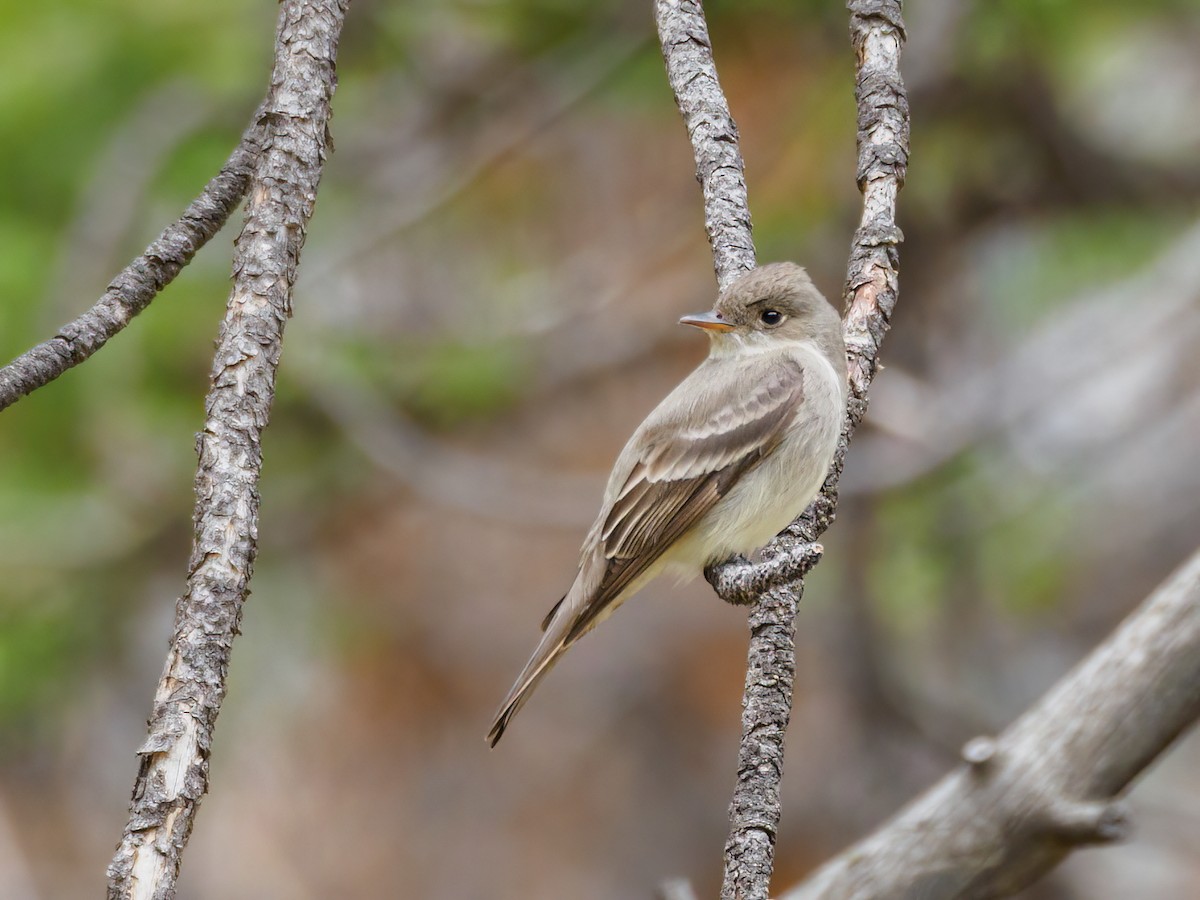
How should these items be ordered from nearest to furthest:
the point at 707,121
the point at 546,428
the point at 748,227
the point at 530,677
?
the point at 707,121 < the point at 748,227 < the point at 530,677 < the point at 546,428

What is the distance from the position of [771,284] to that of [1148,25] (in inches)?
146

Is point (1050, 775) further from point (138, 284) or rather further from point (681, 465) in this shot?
point (138, 284)

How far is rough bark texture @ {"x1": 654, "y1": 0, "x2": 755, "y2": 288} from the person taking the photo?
3307 millimetres

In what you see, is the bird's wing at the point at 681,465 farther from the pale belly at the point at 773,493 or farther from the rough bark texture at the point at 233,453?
the rough bark texture at the point at 233,453

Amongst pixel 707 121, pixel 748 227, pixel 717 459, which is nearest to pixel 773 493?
pixel 717 459

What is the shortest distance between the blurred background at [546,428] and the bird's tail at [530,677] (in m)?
2.58

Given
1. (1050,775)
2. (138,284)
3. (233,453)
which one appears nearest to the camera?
(233,453)

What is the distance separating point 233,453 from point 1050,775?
1.96 m

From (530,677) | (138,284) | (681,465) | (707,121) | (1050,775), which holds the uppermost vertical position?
(707,121)

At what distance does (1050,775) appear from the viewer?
3111 millimetres

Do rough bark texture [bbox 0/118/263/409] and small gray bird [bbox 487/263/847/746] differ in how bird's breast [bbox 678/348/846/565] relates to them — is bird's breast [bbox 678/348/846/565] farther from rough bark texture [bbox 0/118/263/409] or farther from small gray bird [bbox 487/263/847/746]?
rough bark texture [bbox 0/118/263/409]

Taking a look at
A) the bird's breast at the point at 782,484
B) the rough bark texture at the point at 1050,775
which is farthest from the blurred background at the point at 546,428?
the rough bark texture at the point at 1050,775

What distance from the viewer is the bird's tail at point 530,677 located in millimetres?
3395

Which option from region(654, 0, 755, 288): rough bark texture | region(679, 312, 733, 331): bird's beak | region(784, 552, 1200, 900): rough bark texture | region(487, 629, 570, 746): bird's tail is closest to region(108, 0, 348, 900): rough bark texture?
region(654, 0, 755, 288): rough bark texture
